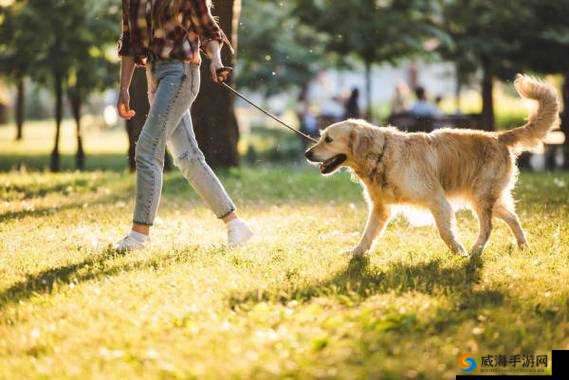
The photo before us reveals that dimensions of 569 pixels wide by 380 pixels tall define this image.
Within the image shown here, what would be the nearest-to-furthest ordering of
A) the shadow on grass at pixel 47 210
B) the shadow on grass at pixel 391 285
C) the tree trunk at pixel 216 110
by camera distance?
the shadow on grass at pixel 391 285 < the shadow on grass at pixel 47 210 < the tree trunk at pixel 216 110

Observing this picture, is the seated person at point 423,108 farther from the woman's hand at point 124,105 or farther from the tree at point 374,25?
the woman's hand at point 124,105

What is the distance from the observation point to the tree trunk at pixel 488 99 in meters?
19.6

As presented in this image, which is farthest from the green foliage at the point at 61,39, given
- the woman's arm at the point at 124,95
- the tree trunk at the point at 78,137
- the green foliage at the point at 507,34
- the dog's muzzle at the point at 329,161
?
the dog's muzzle at the point at 329,161

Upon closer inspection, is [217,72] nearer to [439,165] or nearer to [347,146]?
[347,146]

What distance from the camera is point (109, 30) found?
17.0 meters

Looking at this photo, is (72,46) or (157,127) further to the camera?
(72,46)

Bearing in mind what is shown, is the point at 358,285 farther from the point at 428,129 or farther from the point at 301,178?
the point at 428,129

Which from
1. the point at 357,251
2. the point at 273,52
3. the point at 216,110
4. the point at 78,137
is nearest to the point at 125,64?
the point at 357,251

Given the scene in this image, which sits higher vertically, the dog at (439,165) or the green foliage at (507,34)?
the green foliage at (507,34)

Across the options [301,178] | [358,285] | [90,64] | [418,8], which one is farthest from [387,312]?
[418,8]

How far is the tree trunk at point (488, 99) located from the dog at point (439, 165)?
13.2m

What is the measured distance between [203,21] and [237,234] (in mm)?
1730

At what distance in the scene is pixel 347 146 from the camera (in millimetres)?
5984

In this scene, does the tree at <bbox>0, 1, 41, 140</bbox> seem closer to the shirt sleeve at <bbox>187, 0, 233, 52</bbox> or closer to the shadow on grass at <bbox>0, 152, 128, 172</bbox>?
the shadow on grass at <bbox>0, 152, 128, 172</bbox>
